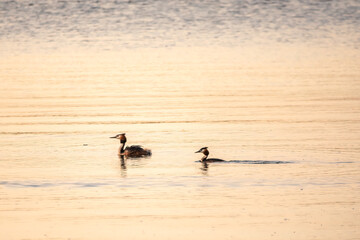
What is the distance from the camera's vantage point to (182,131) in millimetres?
21734

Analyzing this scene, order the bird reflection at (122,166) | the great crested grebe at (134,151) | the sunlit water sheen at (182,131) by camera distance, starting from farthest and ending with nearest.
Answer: the great crested grebe at (134,151) < the bird reflection at (122,166) < the sunlit water sheen at (182,131)

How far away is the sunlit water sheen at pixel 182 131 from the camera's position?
1329 cm

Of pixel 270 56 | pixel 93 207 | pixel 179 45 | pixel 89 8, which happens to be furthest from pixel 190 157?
pixel 89 8

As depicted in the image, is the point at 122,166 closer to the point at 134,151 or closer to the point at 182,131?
the point at 134,151

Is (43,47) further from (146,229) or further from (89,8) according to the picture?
(146,229)

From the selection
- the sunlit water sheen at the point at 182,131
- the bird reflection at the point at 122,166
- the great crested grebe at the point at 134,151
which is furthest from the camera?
the great crested grebe at the point at 134,151

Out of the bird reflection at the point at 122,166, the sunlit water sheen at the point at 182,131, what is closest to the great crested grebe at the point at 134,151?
the bird reflection at the point at 122,166

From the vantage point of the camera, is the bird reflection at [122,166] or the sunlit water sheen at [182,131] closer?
the sunlit water sheen at [182,131]

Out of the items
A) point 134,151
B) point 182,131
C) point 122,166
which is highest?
point 182,131

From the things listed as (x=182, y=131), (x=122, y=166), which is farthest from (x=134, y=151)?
(x=182, y=131)

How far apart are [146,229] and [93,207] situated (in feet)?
4.84

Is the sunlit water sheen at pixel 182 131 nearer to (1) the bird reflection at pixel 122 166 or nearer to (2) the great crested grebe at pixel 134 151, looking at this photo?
(1) the bird reflection at pixel 122 166

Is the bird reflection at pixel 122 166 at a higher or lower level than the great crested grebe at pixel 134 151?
lower

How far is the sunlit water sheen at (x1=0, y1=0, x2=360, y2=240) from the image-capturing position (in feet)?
43.6
